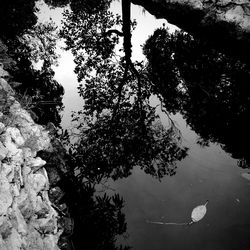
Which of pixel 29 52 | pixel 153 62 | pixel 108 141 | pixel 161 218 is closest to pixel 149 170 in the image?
pixel 108 141

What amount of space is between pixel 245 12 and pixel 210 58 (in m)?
3.90

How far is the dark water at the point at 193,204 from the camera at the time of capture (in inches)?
1115

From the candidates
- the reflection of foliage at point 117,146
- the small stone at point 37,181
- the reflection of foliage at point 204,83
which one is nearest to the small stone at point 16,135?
the small stone at point 37,181

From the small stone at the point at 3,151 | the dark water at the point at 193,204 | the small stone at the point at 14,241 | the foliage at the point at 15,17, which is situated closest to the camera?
the small stone at the point at 14,241

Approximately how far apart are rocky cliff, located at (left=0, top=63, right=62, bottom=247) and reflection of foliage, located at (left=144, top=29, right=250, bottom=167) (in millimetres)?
4003

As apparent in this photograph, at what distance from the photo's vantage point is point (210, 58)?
21.5ft

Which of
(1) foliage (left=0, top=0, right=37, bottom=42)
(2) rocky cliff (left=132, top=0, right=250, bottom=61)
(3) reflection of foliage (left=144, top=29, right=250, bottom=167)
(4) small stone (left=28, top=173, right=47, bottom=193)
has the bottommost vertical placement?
(4) small stone (left=28, top=173, right=47, bottom=193)

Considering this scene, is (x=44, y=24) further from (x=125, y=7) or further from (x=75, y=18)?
(x=125, y=7)

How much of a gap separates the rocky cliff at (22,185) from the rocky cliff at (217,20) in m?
3.83

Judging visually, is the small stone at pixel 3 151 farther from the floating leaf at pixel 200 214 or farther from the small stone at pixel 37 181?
the floating leaf at pixel 200 214

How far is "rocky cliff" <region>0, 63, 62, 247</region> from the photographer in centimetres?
389

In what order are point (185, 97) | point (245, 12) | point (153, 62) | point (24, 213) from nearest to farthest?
1. point (245, 12)
2. point (24, 213)
3. point (153, 62)
4. point (185, 97)

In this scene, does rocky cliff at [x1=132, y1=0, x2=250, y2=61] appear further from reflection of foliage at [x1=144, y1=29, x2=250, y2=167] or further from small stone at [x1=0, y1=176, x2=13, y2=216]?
small stone at [x1=0, y1=176, x2=13, y2=216]

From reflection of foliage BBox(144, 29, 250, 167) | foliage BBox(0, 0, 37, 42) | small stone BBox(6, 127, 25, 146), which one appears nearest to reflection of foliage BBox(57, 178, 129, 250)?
small stone BBox(6, 127, 25, 146)
